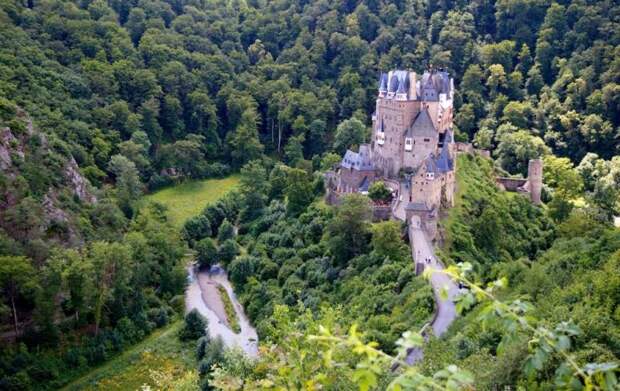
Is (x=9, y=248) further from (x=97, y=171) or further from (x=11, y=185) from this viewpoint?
(x=97, y=171)

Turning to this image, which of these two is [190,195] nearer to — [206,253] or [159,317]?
[206,253]

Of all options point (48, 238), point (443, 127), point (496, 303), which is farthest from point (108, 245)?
point (496, 303)

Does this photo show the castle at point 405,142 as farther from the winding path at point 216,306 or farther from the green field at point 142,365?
the green field at point 142,365

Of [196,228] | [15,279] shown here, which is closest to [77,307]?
[15,279]

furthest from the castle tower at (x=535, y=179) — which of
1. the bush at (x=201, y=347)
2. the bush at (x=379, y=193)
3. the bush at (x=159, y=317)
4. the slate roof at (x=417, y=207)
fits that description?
the bush at (x=159, y=317)

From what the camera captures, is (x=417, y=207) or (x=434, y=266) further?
(x=417, y=207)

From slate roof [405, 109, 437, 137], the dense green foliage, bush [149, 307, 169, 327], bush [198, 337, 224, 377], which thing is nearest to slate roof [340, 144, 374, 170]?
slate roof [405, 109, 437, 137]

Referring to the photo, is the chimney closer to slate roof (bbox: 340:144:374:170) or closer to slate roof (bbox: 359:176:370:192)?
slate roof (bbox: 340:144:374:170)
